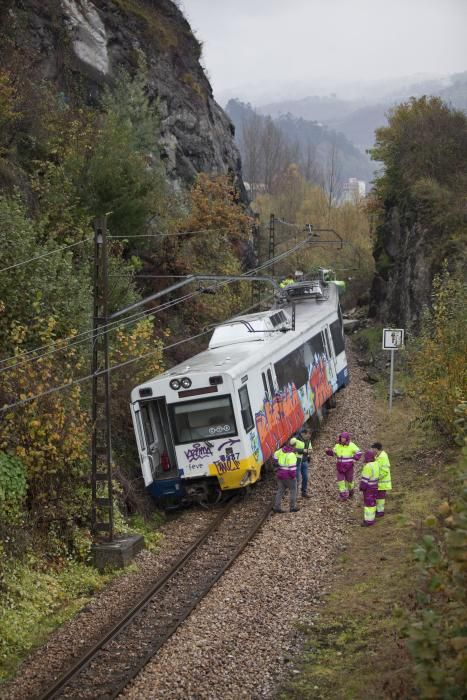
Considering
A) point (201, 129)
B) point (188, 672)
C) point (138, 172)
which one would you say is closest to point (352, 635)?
point (188, 672)

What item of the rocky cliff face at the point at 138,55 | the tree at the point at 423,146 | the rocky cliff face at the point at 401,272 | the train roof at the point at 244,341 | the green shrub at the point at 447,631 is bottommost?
the rocky cliff face at the point at 401,272

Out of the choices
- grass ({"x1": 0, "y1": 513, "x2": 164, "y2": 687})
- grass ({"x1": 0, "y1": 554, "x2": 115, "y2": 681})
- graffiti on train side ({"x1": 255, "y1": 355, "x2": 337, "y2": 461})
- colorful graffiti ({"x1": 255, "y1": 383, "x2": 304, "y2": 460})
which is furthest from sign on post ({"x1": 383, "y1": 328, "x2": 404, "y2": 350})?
grass ({"x1": 0, "y1": 554, "x2": 115, "y2": 681})

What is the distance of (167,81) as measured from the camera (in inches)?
1559

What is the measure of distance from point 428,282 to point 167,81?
52.3ft

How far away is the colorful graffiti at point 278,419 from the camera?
1814 cm

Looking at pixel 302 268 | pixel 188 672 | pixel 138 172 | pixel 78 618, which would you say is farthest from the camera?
pixel 302 268

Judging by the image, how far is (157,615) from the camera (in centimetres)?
1220

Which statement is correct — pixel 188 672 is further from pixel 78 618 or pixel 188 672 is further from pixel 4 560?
pixel 4 560

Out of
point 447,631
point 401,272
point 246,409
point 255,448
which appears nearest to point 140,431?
point 246,409

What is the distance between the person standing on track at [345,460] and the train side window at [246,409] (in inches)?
68.2

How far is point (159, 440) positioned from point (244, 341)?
4.19 metres

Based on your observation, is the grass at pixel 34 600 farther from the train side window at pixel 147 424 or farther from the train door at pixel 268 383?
the train door at pixel 268 383

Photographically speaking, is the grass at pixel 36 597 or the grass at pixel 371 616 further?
the grass at pixel 36 597

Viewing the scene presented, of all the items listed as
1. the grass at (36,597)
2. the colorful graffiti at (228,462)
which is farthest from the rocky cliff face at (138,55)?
the grass at (36,597)
